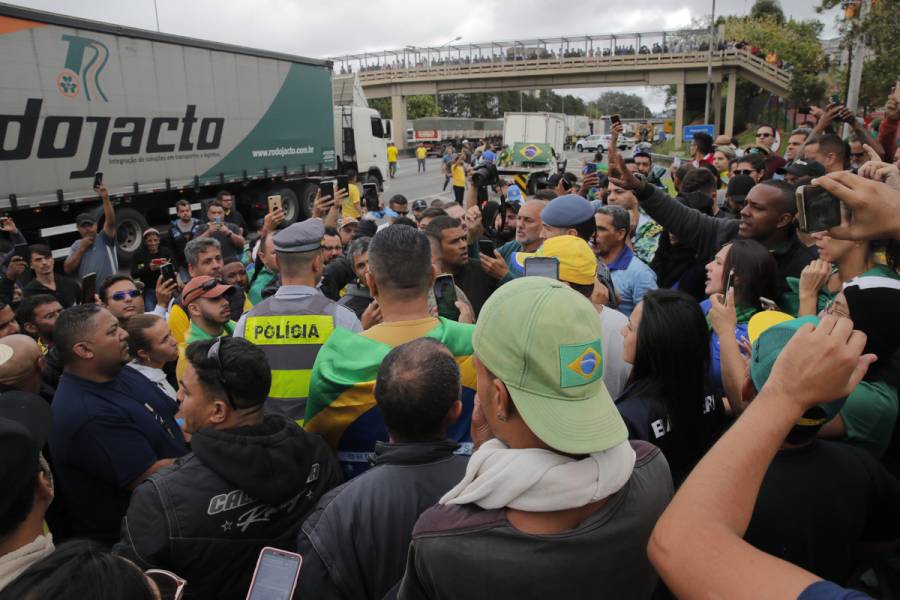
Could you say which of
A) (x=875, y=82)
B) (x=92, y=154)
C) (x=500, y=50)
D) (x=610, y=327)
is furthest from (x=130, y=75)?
(x=500, y=50)

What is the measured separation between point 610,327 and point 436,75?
160 ft

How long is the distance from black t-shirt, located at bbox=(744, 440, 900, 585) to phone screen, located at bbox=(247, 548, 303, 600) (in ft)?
4.15

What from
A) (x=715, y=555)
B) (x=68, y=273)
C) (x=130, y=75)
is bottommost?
(x=68, y=273)

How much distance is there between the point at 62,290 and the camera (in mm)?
6289

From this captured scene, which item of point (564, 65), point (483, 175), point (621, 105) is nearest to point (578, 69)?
point (564, 65)

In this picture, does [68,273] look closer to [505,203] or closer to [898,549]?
[505,203]

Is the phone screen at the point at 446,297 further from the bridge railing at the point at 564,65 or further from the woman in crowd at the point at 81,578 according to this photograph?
the bridge railing at the point at 564,65

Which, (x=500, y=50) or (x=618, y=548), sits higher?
(x=500, y=50)

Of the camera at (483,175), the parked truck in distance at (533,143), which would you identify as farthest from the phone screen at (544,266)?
the parked truck in distance at (533,143)

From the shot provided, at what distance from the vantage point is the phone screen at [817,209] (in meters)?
1.97

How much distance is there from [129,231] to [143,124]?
2331mm

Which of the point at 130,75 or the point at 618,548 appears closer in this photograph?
the point at 618,548

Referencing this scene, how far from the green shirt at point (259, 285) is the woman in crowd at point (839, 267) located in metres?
4.22

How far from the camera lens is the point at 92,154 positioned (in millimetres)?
11977
